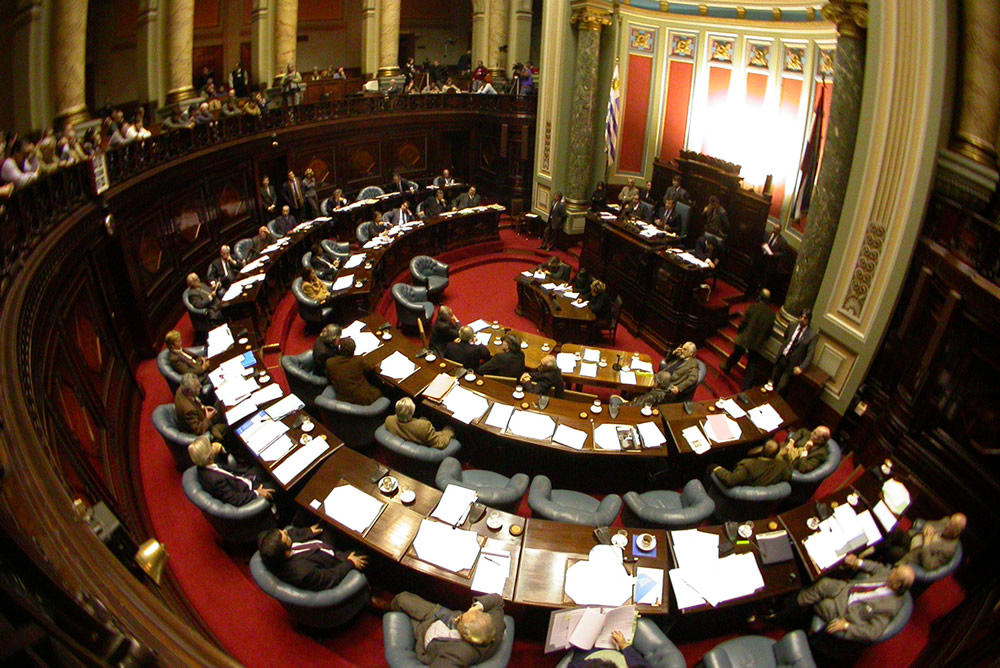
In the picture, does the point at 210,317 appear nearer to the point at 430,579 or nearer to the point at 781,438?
the point at 430,579

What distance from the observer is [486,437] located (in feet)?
20.5

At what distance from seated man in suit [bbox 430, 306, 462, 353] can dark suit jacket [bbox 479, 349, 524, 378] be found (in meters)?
1.17

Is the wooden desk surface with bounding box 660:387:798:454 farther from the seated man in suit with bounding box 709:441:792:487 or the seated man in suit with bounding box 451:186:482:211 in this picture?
the seated man in suit with bounding box 451:186:482:211

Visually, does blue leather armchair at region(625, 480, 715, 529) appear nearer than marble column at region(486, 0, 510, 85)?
Yes

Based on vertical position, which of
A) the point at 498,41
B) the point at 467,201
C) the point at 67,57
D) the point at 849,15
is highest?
the point at 498,41

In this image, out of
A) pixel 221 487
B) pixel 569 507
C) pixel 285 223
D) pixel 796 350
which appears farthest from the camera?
pixel 285 223

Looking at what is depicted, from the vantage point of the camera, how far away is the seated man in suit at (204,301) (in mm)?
8328

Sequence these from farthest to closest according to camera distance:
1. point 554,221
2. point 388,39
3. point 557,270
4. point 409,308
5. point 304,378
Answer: point 388,39 < point 554,221 < point 557,270 < point 409,308 < point 304,378

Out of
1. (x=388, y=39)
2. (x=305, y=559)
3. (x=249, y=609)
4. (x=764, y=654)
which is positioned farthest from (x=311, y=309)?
(x=388, y=39)

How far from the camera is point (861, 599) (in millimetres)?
4406

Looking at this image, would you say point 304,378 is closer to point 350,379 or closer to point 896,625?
point 350,379

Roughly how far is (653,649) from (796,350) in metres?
5.03

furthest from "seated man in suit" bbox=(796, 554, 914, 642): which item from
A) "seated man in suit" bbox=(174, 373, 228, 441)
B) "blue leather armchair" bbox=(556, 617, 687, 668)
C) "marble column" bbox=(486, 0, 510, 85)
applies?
"marble column" bbox=(486, 0, 510, 85)

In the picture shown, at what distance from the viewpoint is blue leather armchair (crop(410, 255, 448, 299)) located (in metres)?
10.6
